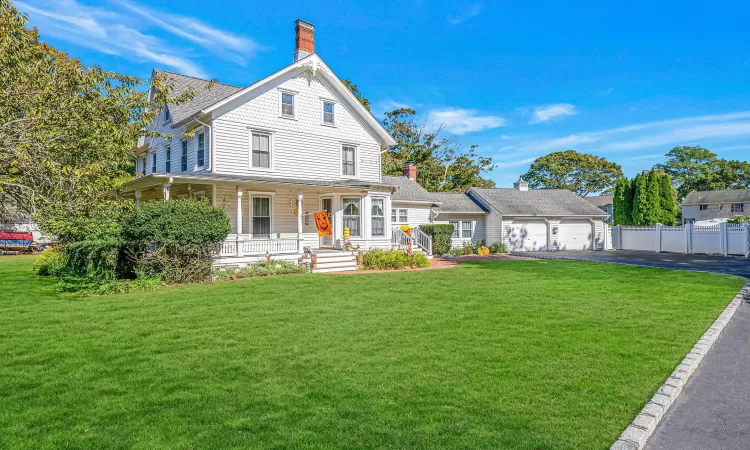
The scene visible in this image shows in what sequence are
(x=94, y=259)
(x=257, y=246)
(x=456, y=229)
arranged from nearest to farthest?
(x=94, y=259)
(x=257, y=246)
(x=456, y=229)

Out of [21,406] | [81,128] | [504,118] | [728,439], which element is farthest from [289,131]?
[504,118]

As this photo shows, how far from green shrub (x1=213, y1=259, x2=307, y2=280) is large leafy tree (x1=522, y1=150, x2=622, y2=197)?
180 feet

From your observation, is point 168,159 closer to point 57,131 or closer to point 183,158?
point 183,158

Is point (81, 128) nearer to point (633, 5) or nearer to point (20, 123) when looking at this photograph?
point (20, 123)

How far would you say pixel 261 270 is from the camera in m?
15.6

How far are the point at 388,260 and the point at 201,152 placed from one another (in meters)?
9.01

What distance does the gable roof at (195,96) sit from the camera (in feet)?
66.7

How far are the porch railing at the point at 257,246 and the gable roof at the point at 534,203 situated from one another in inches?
674

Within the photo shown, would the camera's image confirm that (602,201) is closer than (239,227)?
No

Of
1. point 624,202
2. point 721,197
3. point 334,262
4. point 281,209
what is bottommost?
point 334,262

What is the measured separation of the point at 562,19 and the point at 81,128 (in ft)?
61.1

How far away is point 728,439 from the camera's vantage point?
382 centimetres

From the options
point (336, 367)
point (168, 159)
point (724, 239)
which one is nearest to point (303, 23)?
point (168, 159)

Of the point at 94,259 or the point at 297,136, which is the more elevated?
the point at 297,136
